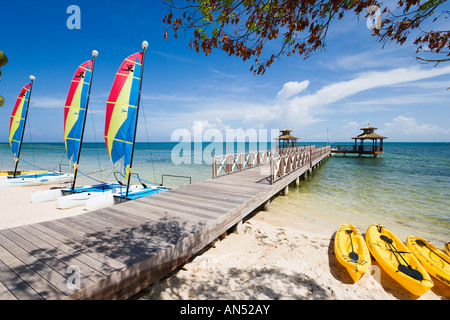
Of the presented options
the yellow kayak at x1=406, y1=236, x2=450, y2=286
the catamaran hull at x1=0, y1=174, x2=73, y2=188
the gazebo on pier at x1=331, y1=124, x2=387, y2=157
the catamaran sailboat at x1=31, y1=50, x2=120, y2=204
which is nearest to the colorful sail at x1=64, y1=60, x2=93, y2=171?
the catamaran sailboat at x1=31, y1=50, x2=120, y2=204

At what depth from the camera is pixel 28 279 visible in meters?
2.86

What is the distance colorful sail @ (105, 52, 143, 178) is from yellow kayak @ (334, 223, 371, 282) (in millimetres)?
8618

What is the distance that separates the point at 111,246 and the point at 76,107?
9.65 m

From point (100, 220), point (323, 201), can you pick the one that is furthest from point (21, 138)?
point (323, 201)

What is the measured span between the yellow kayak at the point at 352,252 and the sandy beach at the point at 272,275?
0.95ft

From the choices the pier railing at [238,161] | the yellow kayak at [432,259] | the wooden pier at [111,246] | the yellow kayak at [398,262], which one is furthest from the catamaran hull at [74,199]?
the yellow kayak at [432,259]

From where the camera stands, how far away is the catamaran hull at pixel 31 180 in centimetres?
1334

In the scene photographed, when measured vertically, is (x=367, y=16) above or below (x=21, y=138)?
above

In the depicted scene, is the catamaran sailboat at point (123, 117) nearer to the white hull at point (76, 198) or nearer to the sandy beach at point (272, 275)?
the white hull at point (76, 198)

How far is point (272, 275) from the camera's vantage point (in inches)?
173

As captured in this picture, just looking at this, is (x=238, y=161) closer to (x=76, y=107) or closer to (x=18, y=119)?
(x=76, y=107)

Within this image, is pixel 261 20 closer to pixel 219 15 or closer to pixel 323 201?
pixel 219 15
